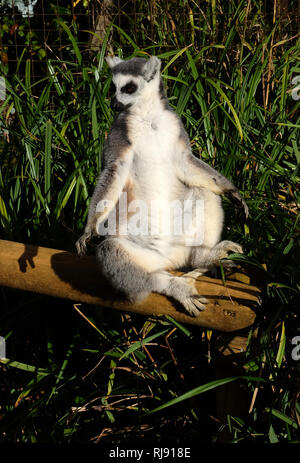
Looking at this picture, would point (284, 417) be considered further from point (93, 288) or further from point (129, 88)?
point (129, 88)

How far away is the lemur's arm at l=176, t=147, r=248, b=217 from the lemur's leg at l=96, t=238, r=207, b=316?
1.30ft

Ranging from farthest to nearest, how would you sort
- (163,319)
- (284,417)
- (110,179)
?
1. (163,319)
2. (110,179)
3. (284,417)

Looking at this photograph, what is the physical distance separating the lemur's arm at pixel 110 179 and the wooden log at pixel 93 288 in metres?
0.24

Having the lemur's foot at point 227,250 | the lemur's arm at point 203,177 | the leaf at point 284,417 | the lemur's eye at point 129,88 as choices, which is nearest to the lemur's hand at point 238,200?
the lemur's arm at point 203,177

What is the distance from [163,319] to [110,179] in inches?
25.6

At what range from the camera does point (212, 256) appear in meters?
1.87

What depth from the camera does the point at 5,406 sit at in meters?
2.48

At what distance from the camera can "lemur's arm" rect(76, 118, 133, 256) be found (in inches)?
68.6

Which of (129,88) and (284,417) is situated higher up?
(129,88)

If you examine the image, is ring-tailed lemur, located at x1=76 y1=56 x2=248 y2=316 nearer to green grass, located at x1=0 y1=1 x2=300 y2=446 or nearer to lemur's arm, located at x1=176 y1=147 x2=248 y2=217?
lemur's arm, located at x1=176 y1=147 x2=248 y2=217

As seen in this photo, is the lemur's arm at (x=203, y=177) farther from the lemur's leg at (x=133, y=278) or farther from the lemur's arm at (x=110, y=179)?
the lemur's leg at (x=133, y=278)

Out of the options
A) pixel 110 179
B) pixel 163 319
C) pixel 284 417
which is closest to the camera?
pixel 284 417

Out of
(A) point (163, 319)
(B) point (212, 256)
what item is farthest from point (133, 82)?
(A) point (163, 319)

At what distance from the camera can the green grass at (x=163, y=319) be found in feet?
6.06
